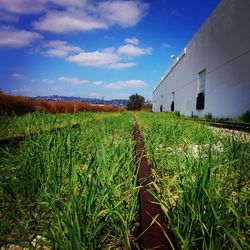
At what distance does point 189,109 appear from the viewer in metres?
26.8

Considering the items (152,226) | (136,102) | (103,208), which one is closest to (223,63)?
(103,208)

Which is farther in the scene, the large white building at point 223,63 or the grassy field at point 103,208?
the large white building at point 223,63

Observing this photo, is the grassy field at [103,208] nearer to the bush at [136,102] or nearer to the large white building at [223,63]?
the large white building at [223,63]

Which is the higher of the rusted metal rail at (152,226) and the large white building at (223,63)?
the large white building at (223,63)

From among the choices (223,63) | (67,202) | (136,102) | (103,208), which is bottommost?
(103,208)

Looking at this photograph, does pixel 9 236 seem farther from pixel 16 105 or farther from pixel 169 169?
pixel 16 105

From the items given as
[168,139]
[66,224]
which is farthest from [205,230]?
[168,139]

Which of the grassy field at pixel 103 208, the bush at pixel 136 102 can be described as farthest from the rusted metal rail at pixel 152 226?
the bush at pixel 136 102

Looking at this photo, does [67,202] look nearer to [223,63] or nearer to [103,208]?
[103,208]

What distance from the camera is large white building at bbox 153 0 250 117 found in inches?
501

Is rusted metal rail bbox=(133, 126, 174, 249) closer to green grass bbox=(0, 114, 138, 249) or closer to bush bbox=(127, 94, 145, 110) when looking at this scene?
green grass bbox=(0, 114, 138, 249)

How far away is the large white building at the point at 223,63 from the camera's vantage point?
1273cm

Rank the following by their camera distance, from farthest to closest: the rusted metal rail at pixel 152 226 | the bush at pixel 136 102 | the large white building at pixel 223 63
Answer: the bush at pixel 136 102, the large white building at pixel 223 63, the rusted metal rail at pixel 152 226

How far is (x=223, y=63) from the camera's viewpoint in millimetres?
15867
